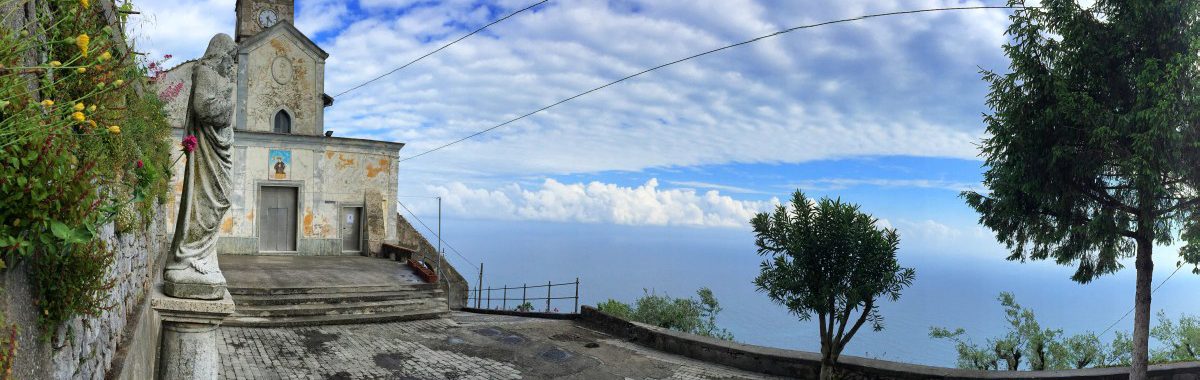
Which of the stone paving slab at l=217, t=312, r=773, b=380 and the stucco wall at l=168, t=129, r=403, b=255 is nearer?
the stone paving slab at l=217, t=312, r=773, b=380

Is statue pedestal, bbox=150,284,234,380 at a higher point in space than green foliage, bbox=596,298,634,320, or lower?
higher

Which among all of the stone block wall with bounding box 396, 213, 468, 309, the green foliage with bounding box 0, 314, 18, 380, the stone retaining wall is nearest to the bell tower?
the stone block wall with bounding box 396, 213, 468, 309

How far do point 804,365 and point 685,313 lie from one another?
657 centimetres

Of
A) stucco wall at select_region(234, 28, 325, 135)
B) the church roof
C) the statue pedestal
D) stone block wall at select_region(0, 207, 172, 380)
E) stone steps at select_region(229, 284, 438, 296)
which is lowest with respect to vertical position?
stone steps at select_region(229, 284, 438, 296)

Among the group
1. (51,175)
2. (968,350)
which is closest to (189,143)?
(51,175)

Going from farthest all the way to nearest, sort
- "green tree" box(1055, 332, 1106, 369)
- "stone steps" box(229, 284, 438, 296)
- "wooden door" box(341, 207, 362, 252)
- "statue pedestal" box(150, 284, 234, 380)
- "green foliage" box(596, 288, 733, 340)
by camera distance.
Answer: "wooden door" box(341, 207, 362, 252)
"green foliage" box(596, 288, 733, 340)
"stone steps" box(229, 284, 438, 296)
"green tree" box(1055, 332, 1106, 369)
"statue pedestal" box(150, 284, 234, 380)

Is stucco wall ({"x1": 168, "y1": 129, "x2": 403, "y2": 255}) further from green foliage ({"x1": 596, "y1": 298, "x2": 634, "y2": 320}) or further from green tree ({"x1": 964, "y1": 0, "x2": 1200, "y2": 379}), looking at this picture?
green tree ({"x1": 964, "y1": 0, "x2": 1200, "y2": 379})

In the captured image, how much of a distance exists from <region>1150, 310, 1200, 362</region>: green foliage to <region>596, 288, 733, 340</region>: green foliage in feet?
27.7

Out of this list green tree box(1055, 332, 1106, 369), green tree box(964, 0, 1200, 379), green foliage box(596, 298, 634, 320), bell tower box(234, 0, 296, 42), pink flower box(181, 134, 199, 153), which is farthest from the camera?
bell tower box(234, 0, 296, 42)

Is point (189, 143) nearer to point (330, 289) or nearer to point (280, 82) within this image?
point (330, 289)

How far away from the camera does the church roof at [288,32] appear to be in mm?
21516

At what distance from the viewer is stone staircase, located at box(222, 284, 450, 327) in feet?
42.3

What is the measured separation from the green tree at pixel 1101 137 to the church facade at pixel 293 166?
18.1 meters

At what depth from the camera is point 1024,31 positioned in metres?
9.72
